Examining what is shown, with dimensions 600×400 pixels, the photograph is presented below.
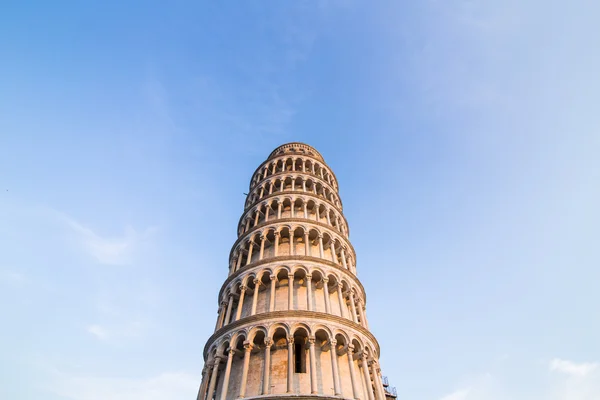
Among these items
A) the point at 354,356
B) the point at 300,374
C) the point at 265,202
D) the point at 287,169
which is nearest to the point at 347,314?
the point at 354,356

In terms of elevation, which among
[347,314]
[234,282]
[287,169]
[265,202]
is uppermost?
[287,169]

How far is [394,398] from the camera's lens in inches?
1367

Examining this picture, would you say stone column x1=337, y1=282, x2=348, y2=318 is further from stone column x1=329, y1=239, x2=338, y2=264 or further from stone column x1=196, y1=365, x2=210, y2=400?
stone column x1=196, y1=365, x2=210, y2=400

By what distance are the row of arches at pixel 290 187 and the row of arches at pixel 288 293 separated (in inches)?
348

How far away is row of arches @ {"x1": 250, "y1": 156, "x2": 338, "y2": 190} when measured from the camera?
3335 cm

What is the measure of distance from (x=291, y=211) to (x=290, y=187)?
12.4 ft

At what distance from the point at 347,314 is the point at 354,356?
2.71 m

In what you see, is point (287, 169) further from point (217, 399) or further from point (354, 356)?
point (217, 399)

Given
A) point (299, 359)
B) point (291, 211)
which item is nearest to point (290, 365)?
point (299, 359)

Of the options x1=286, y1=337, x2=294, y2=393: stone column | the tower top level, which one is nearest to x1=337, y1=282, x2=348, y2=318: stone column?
x1=286, y1=337, x2=294, y2=393: stone column

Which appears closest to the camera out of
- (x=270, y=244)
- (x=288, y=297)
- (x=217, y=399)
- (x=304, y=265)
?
(x=217, y=399)

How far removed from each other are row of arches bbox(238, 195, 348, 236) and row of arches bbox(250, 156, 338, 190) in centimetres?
426

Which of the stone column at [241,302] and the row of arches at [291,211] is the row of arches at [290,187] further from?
the stone column at [241,302]

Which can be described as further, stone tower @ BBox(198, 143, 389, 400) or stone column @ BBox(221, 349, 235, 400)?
stone tower @ BBox(198, 143, 389, 400)
